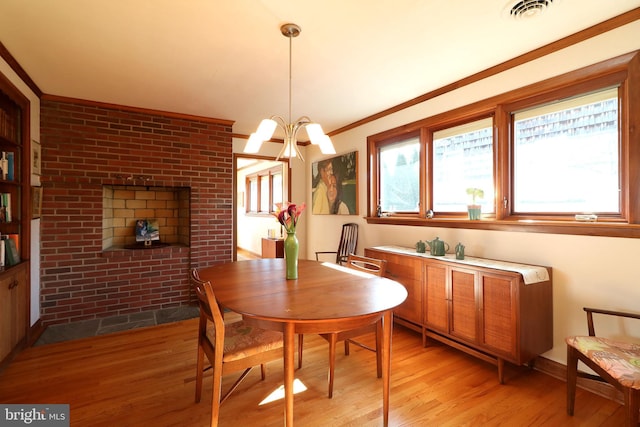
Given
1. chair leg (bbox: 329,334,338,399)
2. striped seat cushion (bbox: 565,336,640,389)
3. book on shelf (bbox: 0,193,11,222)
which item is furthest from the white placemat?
book on shelf (bbox: 0,193,11,222)

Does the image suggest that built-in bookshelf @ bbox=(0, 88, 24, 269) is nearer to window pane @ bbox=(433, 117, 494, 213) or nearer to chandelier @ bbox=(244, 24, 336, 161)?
chandelier @ bbox=(244, 24, 336, 161)

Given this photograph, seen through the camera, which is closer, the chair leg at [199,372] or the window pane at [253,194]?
the chair leg at [199,372]

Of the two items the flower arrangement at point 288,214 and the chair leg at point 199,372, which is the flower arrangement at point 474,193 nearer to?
the flower arrangement at point 288,214

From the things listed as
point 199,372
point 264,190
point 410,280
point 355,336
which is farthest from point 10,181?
point 264,190

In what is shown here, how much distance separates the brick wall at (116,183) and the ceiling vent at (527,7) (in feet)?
10.5

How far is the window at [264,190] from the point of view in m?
6.29

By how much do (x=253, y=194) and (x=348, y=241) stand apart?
13.4 feet

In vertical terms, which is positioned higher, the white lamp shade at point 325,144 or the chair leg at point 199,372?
the white lamp shade at point 325,144

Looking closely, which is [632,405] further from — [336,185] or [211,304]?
[336,185]

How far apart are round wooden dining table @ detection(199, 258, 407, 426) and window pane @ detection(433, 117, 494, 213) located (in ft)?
4.66

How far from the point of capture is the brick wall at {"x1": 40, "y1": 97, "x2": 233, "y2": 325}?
10.4ft

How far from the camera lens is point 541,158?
2.35m

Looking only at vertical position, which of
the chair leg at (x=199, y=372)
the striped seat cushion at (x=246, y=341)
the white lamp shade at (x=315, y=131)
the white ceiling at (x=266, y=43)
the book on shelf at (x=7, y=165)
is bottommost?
the chair leg at (x=199, y=372)

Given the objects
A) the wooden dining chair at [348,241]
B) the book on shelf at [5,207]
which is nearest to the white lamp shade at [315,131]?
the wooden dining chair at [348,241]
